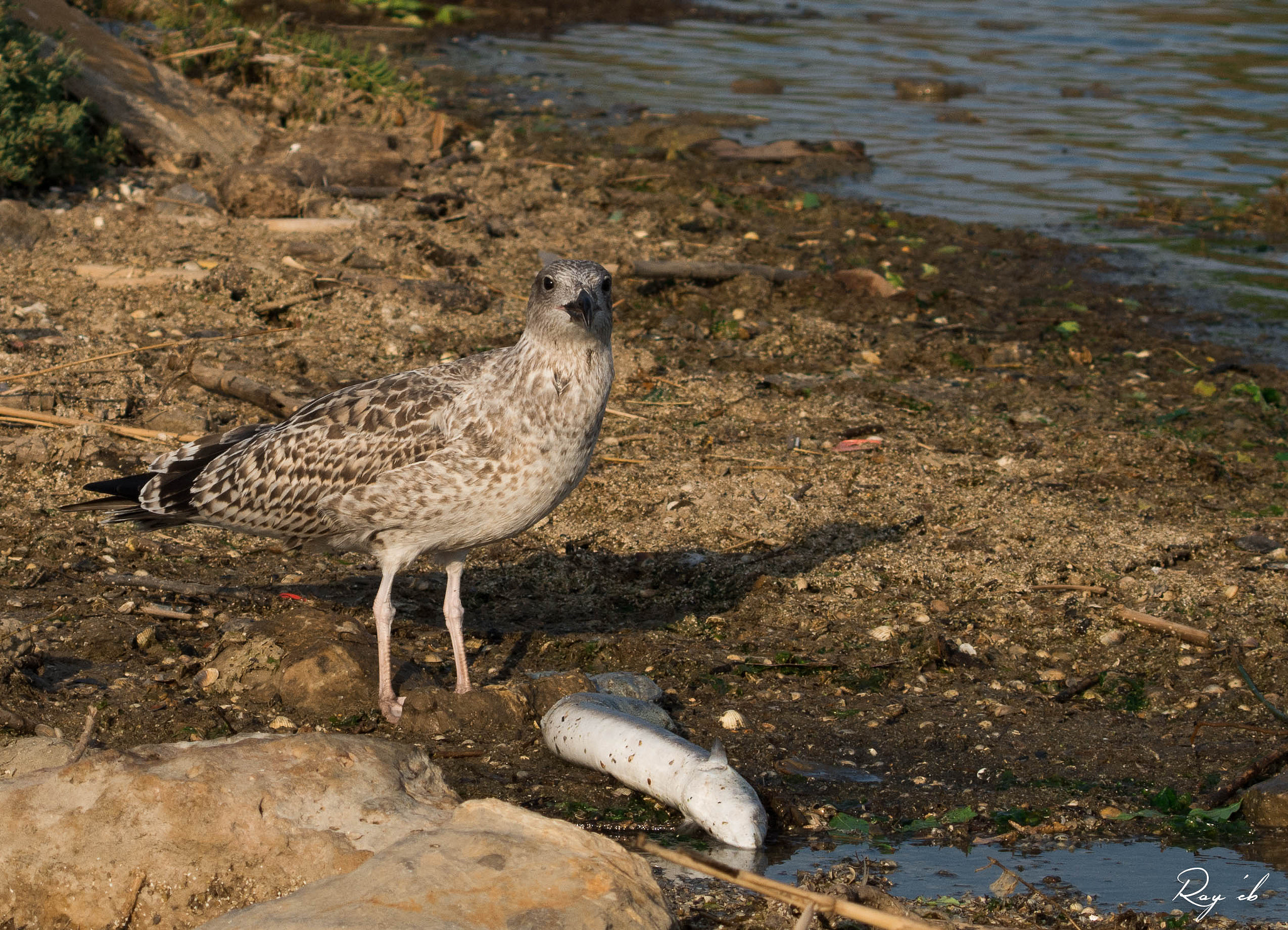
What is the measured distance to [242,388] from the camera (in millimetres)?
7516

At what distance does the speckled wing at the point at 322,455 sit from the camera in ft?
17.6

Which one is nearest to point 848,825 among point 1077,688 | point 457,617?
point 1077,688

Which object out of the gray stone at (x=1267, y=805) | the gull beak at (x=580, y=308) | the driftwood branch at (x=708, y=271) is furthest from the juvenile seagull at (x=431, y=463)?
the driftwood branch at (x=708, y=271)

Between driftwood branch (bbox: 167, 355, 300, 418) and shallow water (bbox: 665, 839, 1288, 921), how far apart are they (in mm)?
4133

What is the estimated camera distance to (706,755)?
180 inches

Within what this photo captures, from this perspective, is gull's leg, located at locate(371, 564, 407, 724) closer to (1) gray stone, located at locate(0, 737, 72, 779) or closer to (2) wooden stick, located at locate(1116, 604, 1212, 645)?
(1) gray stone, located at locate(0, 737, 72, 779)

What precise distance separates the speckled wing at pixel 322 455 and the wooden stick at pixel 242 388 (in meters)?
1.45

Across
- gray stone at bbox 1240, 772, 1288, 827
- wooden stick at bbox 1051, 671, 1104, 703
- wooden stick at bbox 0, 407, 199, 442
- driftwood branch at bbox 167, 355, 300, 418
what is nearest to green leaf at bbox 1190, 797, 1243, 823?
gray stone at bbox 1240, 772, 1288, 827

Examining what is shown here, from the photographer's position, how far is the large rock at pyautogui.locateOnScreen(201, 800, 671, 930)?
3.27 m

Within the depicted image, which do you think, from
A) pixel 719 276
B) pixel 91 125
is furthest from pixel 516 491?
pixel 91 125

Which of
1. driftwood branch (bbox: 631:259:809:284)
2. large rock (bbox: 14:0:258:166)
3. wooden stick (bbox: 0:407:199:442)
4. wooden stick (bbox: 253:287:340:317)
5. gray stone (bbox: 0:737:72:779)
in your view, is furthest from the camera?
large rock (bbox: 14:0:258:166)

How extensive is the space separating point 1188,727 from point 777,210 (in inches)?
313

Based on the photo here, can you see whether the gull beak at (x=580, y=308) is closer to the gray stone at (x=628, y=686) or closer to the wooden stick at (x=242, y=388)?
the gray stone at (x=628, y=686)

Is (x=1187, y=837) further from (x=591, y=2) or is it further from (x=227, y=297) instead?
(x=591, y=2)
